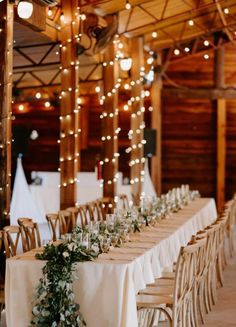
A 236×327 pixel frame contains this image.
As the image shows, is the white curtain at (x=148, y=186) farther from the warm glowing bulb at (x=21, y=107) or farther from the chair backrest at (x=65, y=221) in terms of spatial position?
the chair backrest at (x=65, y=221)

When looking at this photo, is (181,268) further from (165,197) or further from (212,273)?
(165,197)

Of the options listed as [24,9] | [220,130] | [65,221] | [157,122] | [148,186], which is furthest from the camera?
[220,130]

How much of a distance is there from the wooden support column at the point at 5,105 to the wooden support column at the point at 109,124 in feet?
14.1

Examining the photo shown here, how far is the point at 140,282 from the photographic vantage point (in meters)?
5.61

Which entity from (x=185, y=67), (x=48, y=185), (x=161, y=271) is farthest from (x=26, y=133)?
(x=161, y=271)

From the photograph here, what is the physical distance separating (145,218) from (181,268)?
238 cm

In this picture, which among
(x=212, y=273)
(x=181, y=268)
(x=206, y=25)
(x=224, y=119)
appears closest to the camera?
(x=181, y=268)

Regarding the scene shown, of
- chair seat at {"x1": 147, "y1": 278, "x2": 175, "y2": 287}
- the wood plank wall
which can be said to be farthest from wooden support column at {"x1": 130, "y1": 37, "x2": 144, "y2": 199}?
chair seat at {"x1": 147, "y1": 278, "x2": 175, "y2": 287}

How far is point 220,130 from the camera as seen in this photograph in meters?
16.7

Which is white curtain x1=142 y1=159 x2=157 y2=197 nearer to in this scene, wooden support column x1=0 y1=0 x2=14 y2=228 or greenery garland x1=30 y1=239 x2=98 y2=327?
wooden support column x1=0 y1=0 x2=14 y2=228

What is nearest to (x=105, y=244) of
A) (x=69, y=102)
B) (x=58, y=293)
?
(x=58, y=293)

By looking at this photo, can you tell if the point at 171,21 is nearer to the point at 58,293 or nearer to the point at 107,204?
the point at 107,204

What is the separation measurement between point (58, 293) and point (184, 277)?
110 centimetres

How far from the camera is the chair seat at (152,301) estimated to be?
5.45m
